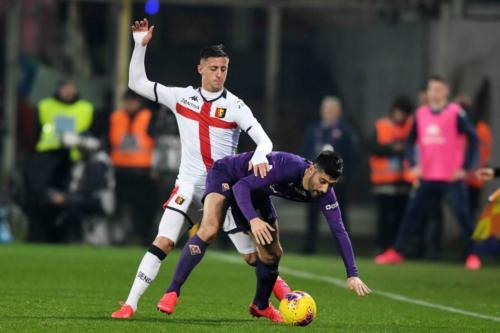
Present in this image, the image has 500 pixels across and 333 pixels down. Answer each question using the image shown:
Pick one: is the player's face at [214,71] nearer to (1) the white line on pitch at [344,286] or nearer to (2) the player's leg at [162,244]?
(2) the player's leg at [162,244]

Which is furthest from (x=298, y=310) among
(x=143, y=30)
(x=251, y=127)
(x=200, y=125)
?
(x=143, y=30)

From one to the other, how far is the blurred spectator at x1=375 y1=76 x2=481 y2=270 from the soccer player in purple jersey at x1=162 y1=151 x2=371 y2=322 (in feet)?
23.7

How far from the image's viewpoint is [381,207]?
19.7 m

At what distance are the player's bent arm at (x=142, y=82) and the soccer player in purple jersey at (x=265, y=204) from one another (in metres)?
0.69

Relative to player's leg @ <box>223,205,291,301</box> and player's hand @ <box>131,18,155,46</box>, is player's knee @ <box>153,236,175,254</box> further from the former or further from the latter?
player's hand @ <box>131,18,155,46</box>

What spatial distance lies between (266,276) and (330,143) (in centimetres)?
934

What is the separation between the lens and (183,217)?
1011cm

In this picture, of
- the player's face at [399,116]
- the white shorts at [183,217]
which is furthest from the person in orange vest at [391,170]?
the white shorts at [183,217]

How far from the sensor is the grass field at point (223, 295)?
9.52 metres

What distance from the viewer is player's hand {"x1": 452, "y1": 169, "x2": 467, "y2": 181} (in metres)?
17.0

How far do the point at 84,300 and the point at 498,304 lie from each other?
3.40 m

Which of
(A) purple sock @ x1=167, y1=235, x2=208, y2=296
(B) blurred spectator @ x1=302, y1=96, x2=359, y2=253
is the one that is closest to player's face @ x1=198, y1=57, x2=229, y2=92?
(A) purple sock @ x1=167, y1=235, x2=208, y2=296

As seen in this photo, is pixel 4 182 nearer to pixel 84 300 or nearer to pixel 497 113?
pixel 497 113

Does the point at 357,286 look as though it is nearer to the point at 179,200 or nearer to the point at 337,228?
the point at 337,228
